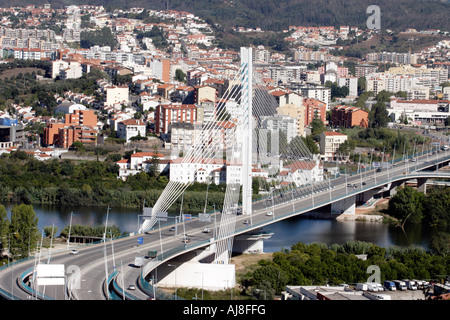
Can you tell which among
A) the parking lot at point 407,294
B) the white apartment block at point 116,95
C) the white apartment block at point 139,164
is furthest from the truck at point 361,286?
the white apartment block at point 116,95

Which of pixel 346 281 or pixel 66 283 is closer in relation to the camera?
pixel 66 283

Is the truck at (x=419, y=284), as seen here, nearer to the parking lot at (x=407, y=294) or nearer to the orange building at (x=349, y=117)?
the parking lot at (x=407, y=294)

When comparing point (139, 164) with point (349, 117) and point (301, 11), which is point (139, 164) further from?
point (301, 11)

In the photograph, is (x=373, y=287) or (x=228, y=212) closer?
(x=373, y=287)

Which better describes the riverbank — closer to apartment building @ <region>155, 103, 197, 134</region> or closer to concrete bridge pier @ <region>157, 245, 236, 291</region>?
concrete bridge pier @ <region>157, 245, 236, 291</region>

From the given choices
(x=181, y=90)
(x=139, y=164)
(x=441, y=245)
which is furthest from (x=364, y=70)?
(x=441, y=245)
